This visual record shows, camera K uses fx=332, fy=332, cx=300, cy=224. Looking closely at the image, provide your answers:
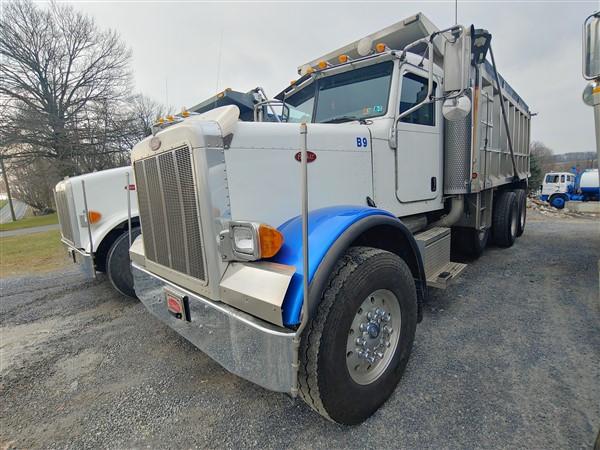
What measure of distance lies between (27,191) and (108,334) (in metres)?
34.1

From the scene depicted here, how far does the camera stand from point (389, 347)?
233 cm

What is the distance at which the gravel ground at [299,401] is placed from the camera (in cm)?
205

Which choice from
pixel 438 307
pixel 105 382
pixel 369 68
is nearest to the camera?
pixel 105 382

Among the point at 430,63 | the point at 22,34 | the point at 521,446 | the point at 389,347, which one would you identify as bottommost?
the point at 521,446

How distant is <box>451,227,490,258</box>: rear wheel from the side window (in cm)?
219

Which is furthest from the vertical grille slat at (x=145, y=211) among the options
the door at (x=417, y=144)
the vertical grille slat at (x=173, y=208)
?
the door at (x=417, y=144)

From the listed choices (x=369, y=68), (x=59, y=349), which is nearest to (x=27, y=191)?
(x=59, y=349)

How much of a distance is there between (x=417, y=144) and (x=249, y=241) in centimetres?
243

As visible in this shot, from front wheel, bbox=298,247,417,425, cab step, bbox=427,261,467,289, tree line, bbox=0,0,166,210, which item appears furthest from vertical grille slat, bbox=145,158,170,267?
tree line, bbox=0,0,166,210

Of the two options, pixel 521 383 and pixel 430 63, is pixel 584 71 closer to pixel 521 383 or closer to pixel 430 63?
pixel 430 63

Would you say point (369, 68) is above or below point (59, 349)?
above

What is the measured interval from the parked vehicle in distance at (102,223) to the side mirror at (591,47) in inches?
179

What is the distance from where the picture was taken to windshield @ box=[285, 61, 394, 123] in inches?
125

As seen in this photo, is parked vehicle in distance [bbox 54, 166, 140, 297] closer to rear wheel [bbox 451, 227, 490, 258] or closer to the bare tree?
rear wheel [bbox 451, 227, 490, 258]
